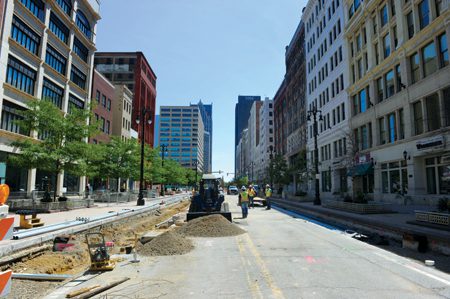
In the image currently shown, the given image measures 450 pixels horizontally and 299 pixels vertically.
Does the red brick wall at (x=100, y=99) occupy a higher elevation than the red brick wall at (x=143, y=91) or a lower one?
lower

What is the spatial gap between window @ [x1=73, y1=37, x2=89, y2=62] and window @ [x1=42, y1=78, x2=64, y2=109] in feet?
24.5

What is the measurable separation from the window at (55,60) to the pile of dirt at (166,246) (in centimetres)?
3319

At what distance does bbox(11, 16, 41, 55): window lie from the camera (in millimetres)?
30078

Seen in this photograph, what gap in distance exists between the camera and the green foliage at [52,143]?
22.2 metres

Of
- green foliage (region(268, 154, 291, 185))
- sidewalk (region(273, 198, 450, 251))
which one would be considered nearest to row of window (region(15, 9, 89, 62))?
sidewalk (region(273, 198, 450, 251))

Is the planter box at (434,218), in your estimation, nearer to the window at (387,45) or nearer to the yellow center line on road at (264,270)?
the yellow center line on road at (264,270)

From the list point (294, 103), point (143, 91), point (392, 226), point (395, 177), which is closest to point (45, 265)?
point (392, 226)

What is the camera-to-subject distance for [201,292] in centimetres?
620

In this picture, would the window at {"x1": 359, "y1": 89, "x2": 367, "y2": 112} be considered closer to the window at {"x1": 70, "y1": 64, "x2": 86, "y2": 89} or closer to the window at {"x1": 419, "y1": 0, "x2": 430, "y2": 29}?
the window at {"x1": 419, "y1": 0, "x2": 430, "y2": 29}

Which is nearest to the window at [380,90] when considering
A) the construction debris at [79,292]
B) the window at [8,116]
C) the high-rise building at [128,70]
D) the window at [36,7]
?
the construction debris at [79,292]

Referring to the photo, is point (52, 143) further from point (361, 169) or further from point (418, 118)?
point (361, 169)

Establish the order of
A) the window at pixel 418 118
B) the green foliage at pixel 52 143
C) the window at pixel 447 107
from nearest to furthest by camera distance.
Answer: the green foliage at pixel 52 143, the window at pixel 447 107, the window at pixel 418 118

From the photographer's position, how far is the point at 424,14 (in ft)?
86.5

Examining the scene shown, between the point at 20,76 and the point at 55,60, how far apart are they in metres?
7.74
